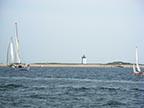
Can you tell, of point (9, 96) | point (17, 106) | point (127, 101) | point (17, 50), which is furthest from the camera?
point (17, 50)

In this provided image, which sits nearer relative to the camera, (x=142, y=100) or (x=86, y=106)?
(x=86, y=106)

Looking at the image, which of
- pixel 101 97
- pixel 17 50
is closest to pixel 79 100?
pixel 101 97

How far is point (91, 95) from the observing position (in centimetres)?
5044

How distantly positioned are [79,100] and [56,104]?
4418 mm

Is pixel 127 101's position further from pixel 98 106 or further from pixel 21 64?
pixel 21 64

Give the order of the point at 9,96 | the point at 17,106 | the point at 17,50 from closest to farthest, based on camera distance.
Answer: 1. the point at 17,106
2. the point at 9,96
3. the point at 17,50

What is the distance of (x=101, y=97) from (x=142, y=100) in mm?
4744

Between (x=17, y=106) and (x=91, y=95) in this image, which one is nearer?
(x=17, y=106)

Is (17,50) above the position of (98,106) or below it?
above

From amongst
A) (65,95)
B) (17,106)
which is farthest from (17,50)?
(17,106)

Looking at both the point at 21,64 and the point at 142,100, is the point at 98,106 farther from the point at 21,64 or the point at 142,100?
the point at 21,64

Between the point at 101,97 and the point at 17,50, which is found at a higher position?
the point at 17,50

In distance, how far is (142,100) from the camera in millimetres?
45688

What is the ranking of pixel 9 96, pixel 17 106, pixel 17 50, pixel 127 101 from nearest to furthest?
1. pixel 17 106
2. pixel 127 101
3. pixel 9 96
4. pixel 17 50
